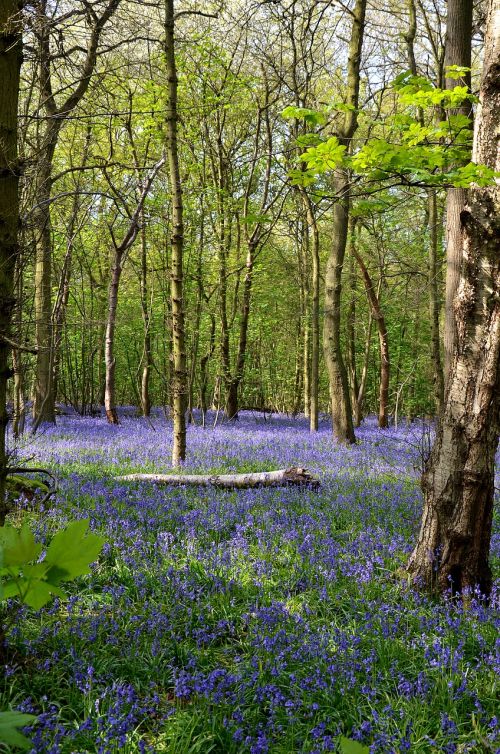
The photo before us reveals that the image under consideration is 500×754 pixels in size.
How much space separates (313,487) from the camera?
755cm

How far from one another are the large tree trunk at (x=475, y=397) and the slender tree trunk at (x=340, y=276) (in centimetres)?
730

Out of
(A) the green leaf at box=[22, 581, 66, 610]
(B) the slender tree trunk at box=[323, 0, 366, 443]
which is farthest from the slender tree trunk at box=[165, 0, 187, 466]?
(A) the green leaf at box=[22, 581, 66, 610]

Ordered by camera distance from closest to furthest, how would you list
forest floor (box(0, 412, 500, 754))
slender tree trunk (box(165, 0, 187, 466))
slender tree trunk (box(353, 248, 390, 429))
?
forest floor (box(0, 412, 500, 754)) < slender tree trunk (box(165, 0, 187, 466)) < slender tree trunk (box(353, 248, 390, 429))

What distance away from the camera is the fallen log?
7.59 metres

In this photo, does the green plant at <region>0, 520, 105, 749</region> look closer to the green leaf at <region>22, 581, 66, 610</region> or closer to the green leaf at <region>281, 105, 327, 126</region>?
the green leaf at <region>22, 581, 66, 610</region>

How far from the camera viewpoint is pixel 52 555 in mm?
863

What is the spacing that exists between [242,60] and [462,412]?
51.3 feet

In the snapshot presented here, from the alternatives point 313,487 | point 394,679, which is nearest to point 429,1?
point 313,487

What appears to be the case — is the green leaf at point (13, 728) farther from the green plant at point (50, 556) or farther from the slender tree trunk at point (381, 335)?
the slender tree trunk at point (381, 335)

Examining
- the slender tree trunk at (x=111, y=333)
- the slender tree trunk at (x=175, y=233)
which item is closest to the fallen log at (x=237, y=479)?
the slender tree trunk at (x=175, y=233)

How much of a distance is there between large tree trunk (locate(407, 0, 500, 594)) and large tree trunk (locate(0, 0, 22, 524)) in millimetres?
3255

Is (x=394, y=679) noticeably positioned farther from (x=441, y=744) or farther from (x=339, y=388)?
(x=339, y=388)

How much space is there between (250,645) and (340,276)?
1012 cm

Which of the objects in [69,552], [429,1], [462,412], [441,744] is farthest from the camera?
[429,1]
